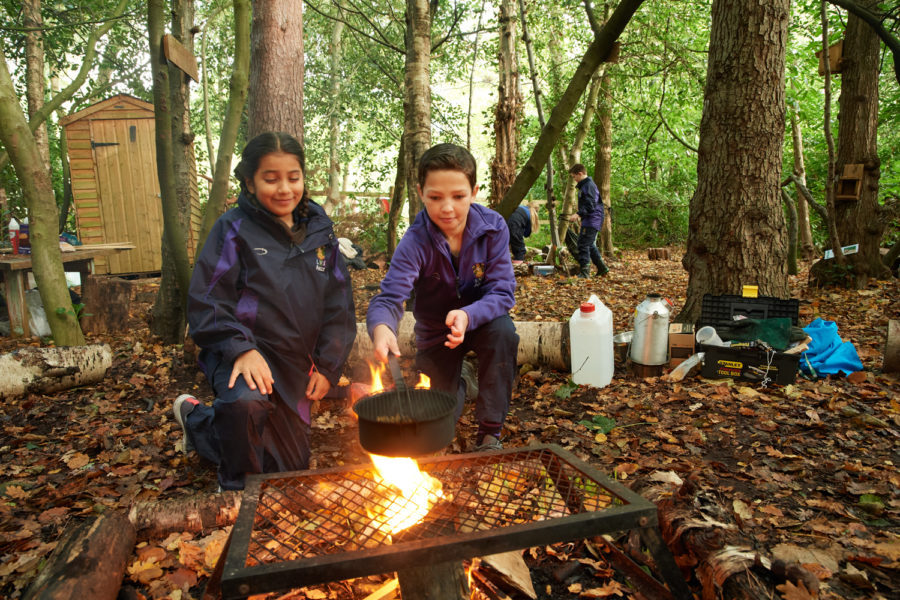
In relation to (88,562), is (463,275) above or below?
above

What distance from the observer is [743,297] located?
13.8 feet

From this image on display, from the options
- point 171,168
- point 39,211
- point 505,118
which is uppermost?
point 505,118

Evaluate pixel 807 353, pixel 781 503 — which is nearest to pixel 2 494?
pixel 781 503

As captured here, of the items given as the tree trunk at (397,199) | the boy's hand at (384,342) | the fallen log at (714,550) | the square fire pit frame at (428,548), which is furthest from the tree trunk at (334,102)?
the square fire pit frame at (428,548)

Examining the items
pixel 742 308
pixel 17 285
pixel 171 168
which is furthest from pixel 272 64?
pixel 17 285

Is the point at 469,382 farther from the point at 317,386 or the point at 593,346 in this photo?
the point at 317,386

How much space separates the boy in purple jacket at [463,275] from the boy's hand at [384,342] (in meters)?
0.20

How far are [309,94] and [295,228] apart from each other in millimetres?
20313

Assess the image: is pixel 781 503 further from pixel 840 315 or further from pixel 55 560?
pixel 840 315

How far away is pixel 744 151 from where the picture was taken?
433 centimetres

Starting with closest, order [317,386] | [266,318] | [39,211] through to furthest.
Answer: [266,318] < [317,386] < [39,211]

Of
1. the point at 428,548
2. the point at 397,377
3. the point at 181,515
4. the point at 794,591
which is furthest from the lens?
the point at 181,515

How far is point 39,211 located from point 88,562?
3.90 m

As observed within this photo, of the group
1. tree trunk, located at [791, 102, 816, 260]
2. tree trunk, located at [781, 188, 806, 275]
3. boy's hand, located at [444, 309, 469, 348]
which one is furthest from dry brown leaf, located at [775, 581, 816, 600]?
tree trunk, located at [791, 102, 816, 260]
